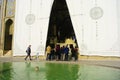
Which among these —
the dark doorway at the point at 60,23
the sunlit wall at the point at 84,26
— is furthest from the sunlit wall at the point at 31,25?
the dark doorway at the point at 60,23

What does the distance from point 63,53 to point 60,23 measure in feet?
23.1

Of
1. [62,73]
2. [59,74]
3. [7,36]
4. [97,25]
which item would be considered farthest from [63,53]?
[7,36]

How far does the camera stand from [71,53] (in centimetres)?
1492

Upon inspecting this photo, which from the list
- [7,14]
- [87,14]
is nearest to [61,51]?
[87,14]

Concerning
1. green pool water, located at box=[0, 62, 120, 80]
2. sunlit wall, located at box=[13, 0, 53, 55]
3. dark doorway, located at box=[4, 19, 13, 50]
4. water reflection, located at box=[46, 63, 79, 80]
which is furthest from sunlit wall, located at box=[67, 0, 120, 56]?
dark doorway, located at box=[4, 19, 13, 50]

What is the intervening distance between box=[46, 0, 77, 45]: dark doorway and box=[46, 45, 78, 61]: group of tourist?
4180 millimetres

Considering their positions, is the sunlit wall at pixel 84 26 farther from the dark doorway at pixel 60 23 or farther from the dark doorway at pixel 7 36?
the dark doorway at pixel 7 36

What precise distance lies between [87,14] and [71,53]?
9.75 ft

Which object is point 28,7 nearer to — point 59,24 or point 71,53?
point 59,24

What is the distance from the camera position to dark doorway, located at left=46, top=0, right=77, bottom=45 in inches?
797

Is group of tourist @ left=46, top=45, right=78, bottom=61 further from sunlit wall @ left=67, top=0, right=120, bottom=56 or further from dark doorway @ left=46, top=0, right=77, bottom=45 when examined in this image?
dark doorway @ left=46, top=0, right=77, bottom=45

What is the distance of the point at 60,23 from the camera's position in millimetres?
21500

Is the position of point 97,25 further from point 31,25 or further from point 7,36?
point 7,36

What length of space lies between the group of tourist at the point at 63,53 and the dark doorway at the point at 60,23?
418cm
